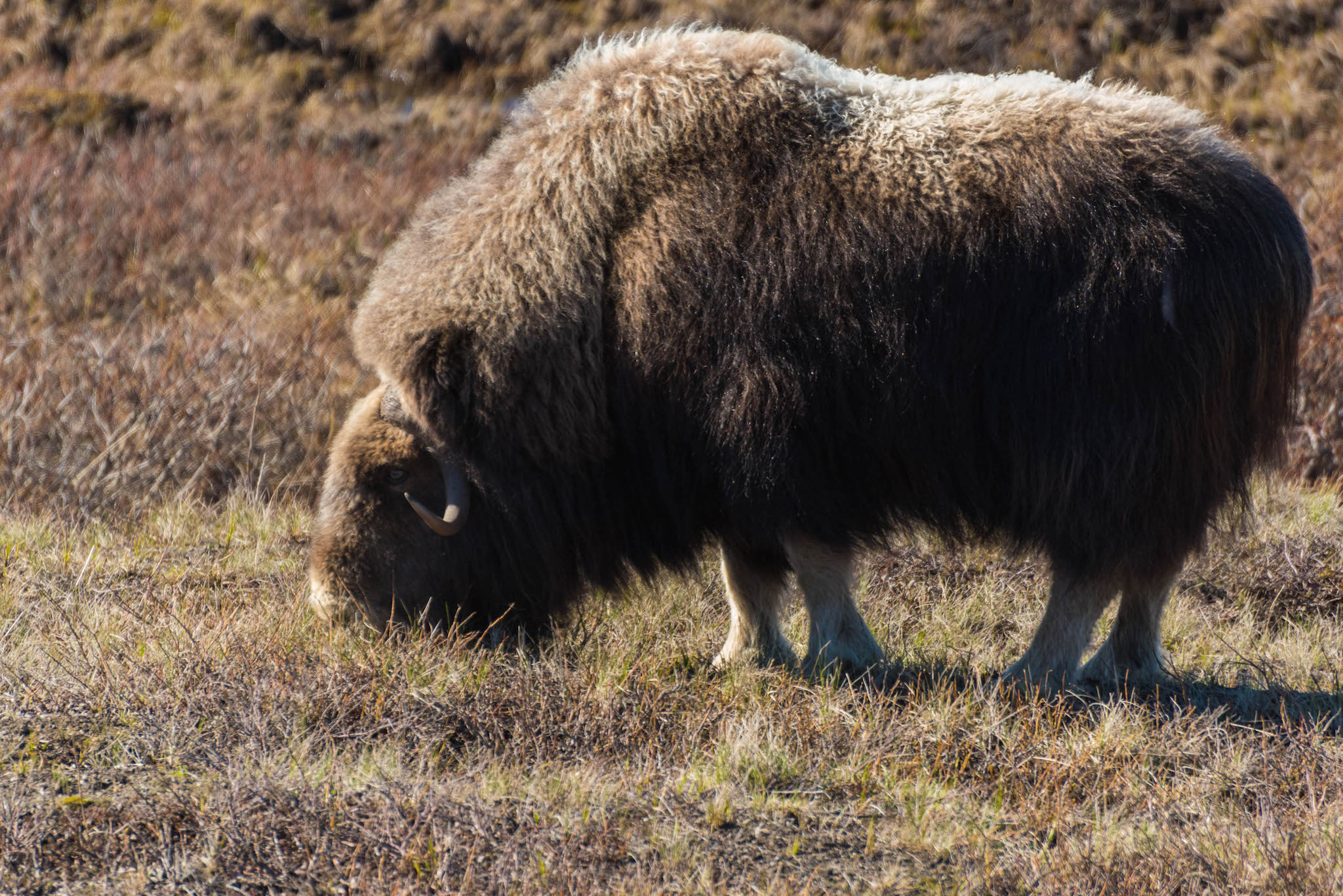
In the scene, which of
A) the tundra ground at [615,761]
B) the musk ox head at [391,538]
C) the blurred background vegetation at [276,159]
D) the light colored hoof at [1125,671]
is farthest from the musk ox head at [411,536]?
the blurred background vegetation at [276,159]

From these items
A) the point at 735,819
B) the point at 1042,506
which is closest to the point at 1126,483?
the point at 1042,506

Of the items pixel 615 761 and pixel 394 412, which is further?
pixel 394 412

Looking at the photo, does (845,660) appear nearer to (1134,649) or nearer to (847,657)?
(847,657)

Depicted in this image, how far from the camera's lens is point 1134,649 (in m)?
3.69

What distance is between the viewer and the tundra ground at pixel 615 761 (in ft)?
7.68

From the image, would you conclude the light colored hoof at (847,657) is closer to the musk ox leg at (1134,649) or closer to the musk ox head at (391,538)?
the musk ox leg at (1134,649)

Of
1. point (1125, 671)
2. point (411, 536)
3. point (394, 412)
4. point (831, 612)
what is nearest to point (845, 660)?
point (831, 612)

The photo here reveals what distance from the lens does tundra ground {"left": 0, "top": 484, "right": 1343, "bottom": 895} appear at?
2.34 metres

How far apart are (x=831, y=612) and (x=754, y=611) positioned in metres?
0.28

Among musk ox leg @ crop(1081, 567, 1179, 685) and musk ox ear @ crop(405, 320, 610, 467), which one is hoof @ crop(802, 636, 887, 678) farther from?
musk ox ear @ crop(405, 320, 610, 467)

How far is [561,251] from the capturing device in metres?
3.43

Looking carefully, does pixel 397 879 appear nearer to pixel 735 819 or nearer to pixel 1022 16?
pixel 735 819

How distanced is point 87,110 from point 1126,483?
10440 millimetres

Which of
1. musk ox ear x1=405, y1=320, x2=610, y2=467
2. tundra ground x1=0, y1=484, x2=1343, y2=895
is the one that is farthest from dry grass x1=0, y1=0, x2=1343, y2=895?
musk ox ear x1=405, y1=320, x2=610, y2=467
